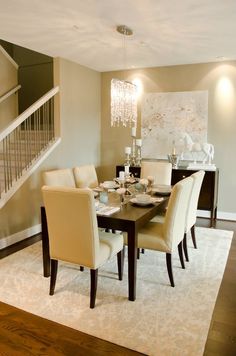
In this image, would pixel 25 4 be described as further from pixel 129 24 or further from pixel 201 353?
pixel 201 353

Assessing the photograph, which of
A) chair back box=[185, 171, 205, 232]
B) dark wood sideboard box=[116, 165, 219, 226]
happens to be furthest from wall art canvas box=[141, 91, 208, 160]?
chair back box=[185, 171, 205, 232]

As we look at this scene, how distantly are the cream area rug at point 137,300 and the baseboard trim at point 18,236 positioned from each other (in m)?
0.32

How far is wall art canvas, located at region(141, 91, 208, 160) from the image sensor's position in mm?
5234

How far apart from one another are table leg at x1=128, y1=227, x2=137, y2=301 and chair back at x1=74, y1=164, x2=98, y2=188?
1717 millimetres

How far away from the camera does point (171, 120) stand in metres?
5.45

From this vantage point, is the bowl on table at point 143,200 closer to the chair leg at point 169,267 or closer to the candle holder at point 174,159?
the chair leg at point 169,267

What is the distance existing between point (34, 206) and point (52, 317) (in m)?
2.23

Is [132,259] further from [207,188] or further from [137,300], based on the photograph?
[207,188]

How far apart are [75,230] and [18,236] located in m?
1.96

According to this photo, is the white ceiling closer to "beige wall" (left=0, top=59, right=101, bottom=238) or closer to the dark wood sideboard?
"beige wall" (left=0, top=59, right=101, bottom=238)

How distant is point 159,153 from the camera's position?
18.4 feet

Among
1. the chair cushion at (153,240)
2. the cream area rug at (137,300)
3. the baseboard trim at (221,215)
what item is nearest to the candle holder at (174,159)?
the baseboard trim at (221,215)

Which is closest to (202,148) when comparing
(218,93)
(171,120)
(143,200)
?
(171,120)

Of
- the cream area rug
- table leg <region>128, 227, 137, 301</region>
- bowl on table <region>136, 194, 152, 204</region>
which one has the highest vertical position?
bowl on table <region>136, 194, 152, 204</region>
